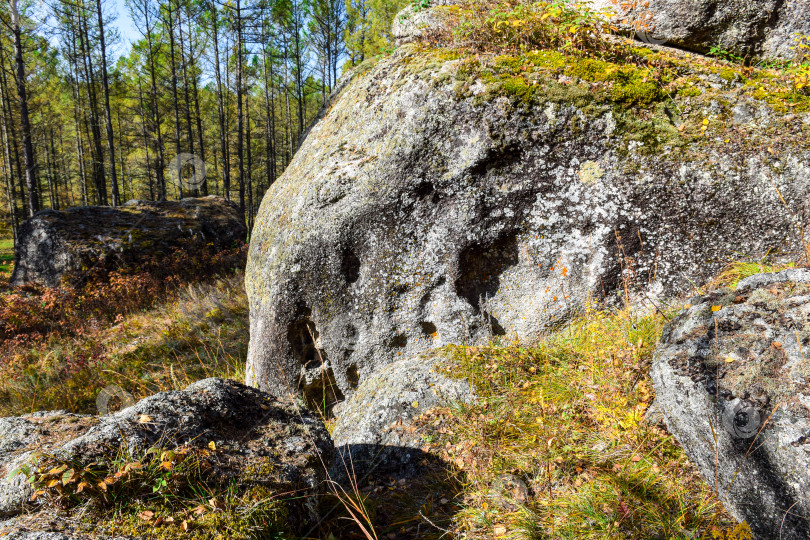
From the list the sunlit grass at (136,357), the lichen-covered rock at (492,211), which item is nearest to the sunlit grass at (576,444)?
the lichen-covered rock at (492,211)

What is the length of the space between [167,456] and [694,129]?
171 inches

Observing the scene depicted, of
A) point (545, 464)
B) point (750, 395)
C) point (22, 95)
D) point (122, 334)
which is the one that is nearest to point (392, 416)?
point (545, 464)

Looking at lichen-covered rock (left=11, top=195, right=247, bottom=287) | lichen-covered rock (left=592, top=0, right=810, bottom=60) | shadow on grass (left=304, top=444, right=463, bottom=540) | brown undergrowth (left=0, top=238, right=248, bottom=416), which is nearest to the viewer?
shadow on grass (left=304, top=444, right=463, bottom=540)

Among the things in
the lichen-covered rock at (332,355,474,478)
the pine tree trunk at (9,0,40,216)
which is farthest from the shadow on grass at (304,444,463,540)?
the pine tree trunk at (9,0,40,216)

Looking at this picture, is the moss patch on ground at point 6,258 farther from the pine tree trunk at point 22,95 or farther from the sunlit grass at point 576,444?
the sunlit grass at point 576,444

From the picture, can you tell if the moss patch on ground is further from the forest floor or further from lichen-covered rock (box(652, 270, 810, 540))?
lichen-covered rock (box(652, 270, 810, 540))

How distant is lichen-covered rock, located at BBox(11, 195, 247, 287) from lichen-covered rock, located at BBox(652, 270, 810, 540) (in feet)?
36.2

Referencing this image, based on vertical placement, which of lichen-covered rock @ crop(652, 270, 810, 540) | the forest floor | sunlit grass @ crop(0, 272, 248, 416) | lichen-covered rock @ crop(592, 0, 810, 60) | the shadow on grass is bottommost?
sunlit grass @ crop(0, 272, 248, 416)

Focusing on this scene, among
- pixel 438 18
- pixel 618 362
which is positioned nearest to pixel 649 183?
pixel 618 362

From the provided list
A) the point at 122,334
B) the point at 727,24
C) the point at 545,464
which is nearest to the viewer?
the point at 545,464

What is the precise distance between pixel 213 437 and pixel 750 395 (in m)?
2.72

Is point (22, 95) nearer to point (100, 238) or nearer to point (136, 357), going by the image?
point (100, 238)

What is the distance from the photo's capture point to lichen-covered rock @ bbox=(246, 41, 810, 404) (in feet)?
10.8

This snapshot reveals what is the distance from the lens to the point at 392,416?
329cm
